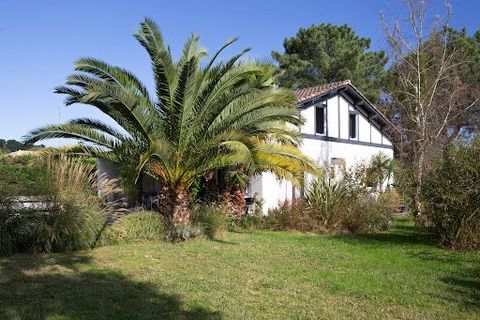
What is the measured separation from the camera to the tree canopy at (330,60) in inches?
1304

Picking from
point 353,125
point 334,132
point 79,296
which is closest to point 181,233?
point 79,296

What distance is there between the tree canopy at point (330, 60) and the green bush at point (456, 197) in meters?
21.7

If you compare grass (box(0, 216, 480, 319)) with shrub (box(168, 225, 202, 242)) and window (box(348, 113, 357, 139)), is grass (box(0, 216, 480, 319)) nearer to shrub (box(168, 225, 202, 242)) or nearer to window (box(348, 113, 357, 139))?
shrub (box(168, 225, 202, 242))

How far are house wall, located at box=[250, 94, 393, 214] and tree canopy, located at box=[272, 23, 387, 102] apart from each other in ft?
28.2

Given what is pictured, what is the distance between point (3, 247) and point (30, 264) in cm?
138

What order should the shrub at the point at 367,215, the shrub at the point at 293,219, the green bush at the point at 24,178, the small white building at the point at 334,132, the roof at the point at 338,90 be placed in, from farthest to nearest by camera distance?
1. the roof at the point at 338,90
2. the small white building at the point at 334,132
3. the shrub at the point at 367,215
4. the shrub at the point at 293,219
5. the green bush at the point at 24,178

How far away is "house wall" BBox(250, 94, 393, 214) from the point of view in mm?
18578

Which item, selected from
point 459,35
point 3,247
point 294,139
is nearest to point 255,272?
point 3,247

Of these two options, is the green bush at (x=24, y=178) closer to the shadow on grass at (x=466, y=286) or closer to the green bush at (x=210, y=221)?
the green bush at (x=210, y=221)

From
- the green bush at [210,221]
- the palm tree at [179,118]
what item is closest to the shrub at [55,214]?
the palm tree at [179,118]

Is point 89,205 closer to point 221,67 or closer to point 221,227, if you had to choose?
point 221,227

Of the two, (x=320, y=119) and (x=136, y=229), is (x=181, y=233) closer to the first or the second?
(x=136, y=229)

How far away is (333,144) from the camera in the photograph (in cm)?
2248

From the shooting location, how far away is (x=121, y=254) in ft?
31.2
